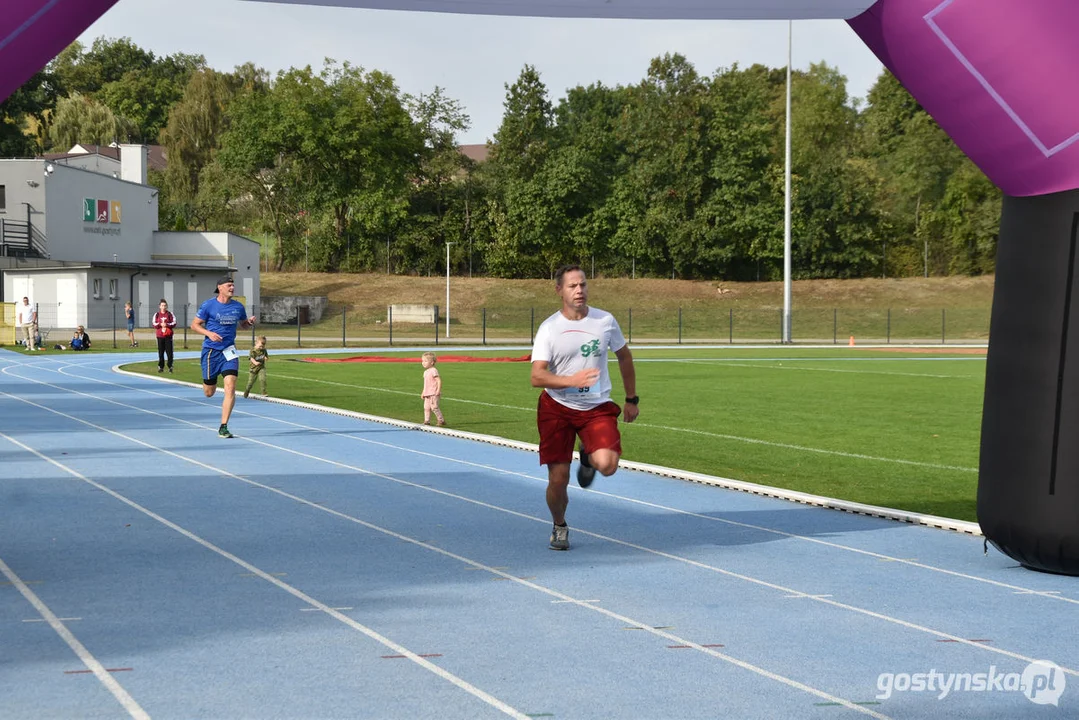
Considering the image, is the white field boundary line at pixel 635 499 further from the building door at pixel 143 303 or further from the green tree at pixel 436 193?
the green tree at pixel 436 193

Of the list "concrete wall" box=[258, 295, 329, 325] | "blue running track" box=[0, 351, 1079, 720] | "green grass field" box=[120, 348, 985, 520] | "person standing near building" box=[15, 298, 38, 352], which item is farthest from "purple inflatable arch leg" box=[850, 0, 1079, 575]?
"concrete wall" box=[258, 295, 329, 325]

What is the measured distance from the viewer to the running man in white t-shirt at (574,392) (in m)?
8.30

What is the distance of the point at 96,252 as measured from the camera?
210 feet

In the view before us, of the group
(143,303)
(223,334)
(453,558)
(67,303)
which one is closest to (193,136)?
(143,303)

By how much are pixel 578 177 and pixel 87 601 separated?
80171 millimetres

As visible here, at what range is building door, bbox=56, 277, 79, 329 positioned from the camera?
189 ft

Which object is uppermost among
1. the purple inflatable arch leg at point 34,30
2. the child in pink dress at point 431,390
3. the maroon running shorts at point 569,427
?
the purple inflatable arch leg at point 34,30

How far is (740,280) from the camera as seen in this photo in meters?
83.2

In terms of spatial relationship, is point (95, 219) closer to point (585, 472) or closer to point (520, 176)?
point (520, 176)

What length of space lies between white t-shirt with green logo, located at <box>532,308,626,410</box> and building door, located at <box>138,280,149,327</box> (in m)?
55.8

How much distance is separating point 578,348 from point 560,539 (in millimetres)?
1308

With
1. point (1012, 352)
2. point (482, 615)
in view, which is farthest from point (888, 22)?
point (482, 615)

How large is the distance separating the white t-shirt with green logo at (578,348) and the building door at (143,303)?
55777mm

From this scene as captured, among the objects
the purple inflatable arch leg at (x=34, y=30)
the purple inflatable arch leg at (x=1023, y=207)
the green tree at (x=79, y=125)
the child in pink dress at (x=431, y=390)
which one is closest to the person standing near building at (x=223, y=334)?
the child in pink dress at (x=431, y=390)
